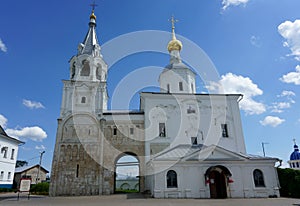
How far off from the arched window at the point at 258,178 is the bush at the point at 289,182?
2443 millimetres

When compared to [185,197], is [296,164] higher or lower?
higher

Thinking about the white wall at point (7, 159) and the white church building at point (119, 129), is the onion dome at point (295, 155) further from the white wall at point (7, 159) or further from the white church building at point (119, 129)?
the white wall at point (7, 159)

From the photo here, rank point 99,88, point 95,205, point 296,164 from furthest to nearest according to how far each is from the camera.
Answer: point 296,164 → point 99,88 → point 95,205

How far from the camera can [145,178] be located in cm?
2120

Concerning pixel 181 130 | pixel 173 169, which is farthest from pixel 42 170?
pixel 173 169

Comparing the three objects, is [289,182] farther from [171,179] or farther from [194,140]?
[171,179]

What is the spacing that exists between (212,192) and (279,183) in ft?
19.6

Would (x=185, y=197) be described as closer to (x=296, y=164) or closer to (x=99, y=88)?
(x=99, y=88)

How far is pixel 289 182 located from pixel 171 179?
952cm

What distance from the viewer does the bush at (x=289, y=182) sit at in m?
16.5

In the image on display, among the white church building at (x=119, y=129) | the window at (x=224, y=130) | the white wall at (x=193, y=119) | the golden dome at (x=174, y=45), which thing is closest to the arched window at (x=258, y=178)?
the white church building at (x=119, y=129)

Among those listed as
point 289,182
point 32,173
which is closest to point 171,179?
point 289,182

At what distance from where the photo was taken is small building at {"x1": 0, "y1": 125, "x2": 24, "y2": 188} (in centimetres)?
2777

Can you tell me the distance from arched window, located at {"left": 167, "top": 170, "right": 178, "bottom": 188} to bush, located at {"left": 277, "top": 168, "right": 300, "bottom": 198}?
9084mm
